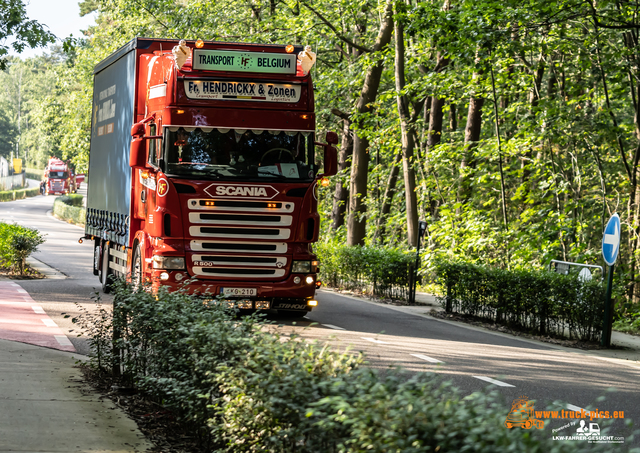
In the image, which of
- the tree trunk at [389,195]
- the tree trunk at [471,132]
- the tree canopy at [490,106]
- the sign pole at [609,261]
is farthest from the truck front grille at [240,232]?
the tree trunk at [389,195]

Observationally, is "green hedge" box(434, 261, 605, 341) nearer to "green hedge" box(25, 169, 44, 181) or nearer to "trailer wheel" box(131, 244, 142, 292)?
"trailer wheel" box(131, 244, 142, 292)

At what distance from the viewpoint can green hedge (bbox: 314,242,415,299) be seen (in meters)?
19.2

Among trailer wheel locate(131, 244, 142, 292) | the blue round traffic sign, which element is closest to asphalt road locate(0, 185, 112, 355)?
trailer wheel locate(131, 244, 142, 292)

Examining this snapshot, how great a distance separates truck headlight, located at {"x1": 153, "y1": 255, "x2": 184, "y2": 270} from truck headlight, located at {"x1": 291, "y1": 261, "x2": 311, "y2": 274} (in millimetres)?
1788

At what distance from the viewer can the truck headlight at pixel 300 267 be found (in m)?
12.4

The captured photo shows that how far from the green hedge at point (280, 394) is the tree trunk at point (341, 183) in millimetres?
22495

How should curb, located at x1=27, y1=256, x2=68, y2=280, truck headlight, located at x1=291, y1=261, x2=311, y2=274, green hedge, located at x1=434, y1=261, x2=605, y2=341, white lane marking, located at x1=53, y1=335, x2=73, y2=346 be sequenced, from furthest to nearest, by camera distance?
1. curb, located at x1=27, y1=256, x2=68, y2=280
2. green hedge, located at x1=434, y1=261, x2=605, y2=341
3. truck headlight, located at x1=291, y1=261, x2=311, y2=274
4. white lane marking, located at x1=53, y1=335, x2=73, y2=346

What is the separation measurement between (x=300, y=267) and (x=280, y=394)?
8.14 m

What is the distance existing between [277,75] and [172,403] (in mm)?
7573

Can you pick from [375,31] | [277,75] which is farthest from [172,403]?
[375,31]

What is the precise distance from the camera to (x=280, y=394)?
4254 millimetres

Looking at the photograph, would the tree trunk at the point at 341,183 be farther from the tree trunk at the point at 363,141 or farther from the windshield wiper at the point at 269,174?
the windshield wiper at the point at 269,174

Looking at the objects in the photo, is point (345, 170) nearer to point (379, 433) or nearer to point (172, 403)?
point (172, 403)

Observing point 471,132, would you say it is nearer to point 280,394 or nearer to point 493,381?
point 493,381
